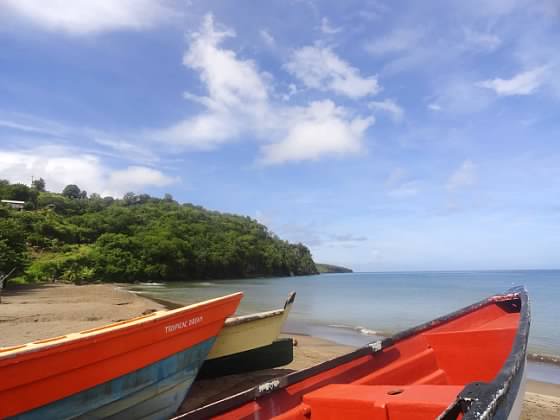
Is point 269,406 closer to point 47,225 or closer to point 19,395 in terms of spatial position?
point 19,395

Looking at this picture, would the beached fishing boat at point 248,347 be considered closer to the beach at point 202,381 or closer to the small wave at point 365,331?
the beach at point 202,381

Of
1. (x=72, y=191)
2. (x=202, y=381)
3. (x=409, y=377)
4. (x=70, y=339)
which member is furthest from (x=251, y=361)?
(x=72, y=191)

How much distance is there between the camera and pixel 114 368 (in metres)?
4.32

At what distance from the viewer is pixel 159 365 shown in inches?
191

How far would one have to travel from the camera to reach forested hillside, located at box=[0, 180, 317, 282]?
42.2 metres

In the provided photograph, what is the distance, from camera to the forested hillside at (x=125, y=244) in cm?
4222

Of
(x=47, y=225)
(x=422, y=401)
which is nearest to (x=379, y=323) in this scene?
(x=422, y=401)

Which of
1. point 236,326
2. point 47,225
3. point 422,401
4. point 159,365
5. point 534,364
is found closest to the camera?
point 422,401

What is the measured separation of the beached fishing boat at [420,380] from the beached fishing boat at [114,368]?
5.31 feet

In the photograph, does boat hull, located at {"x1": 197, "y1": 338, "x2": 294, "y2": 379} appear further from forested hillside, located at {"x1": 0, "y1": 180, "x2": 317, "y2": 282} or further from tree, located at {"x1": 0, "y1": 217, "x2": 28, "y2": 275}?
forested hillside, located at {"x1": 0, "y1": 180, "x2": 317, "y2": 282}

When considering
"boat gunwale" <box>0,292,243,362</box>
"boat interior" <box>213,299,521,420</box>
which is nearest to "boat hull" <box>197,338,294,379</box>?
"boat gunwale" <box>0,292,243,362</box>

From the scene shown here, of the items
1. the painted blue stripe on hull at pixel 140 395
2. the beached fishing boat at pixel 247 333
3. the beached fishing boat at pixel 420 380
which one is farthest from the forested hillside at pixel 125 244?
the beached fishing boat at pixel 420 380

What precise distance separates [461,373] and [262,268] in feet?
308

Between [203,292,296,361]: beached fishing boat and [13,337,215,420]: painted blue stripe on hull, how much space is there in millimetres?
837
